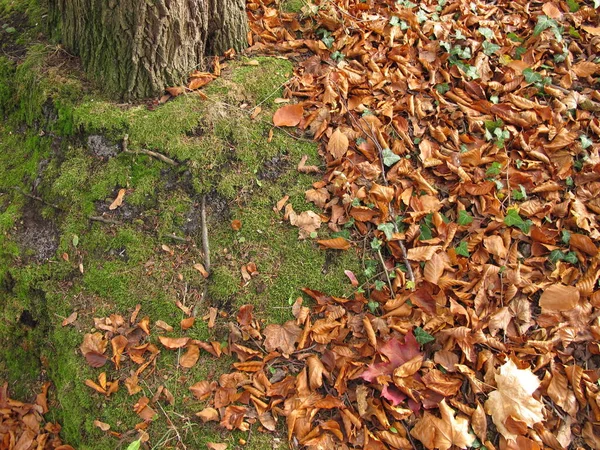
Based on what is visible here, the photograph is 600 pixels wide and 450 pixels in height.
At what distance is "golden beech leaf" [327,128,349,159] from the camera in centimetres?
306

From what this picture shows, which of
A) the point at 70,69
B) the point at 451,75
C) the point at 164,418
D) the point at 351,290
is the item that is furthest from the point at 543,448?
the point at 70,69

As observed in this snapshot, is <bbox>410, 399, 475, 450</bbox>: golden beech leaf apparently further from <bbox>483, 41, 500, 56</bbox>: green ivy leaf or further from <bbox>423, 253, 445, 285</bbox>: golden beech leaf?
<bbox>483, 41, 500, 56</bbox>: green ivy leaf

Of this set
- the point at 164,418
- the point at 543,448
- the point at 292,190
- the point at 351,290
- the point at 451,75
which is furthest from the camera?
the point at 451,75

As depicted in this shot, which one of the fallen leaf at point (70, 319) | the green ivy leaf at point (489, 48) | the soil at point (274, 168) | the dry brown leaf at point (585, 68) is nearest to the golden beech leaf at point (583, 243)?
the dry brown leaf at point (585, 68)

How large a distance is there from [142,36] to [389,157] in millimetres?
1671

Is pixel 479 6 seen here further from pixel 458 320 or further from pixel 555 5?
pixel 458 320

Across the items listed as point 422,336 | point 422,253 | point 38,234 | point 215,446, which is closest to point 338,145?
point 422,253

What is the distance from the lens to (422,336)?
101 inches

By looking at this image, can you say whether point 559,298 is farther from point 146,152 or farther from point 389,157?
point 146,152

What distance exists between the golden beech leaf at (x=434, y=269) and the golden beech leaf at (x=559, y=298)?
1.96 feet

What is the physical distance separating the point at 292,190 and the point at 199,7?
1.27 metres

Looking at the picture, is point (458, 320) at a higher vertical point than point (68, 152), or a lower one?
lower

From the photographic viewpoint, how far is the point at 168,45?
294cm

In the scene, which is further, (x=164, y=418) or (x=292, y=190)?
(x=292, y=190)
